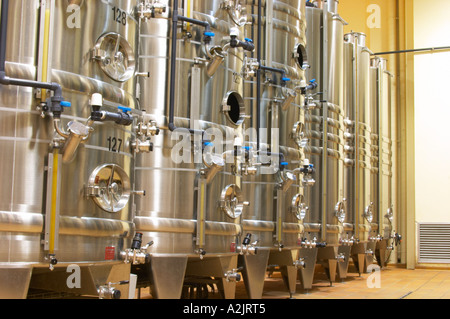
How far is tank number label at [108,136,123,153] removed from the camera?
18.1 ft

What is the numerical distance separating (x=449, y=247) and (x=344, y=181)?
17.2 ft

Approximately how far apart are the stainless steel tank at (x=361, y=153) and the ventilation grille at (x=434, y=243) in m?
2.34

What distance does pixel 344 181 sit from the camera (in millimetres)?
13133

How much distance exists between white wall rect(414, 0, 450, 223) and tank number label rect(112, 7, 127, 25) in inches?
504

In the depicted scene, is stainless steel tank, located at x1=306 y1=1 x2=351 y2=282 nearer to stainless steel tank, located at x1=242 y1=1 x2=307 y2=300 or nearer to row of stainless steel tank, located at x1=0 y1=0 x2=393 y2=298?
row of stainless steel tank, located at x1=0 y1=0 x2=393 y2=298

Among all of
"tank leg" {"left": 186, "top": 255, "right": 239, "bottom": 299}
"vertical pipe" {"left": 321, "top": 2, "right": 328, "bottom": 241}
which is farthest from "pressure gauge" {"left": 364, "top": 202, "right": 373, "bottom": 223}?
"tank leg" {"left": 186, "top": 255, "right": 239, "bottom": 299}

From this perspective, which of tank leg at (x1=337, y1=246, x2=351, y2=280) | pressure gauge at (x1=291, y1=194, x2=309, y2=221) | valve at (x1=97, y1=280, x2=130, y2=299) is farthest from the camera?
tank leg at (x1=337, y1=246, x2=351, y2=280)

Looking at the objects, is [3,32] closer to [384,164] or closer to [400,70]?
[384,164]

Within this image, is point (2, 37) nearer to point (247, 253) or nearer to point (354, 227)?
point (247, 253)

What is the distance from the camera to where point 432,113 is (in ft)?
56.2

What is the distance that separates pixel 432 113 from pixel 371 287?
702cm

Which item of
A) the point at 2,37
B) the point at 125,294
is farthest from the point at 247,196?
the point at 2,37

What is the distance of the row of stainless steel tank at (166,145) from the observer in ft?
16.0

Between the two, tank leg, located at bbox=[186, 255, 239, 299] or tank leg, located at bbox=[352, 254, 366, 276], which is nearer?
tank leg, located at bbox=[186, 255, 239, 299]
